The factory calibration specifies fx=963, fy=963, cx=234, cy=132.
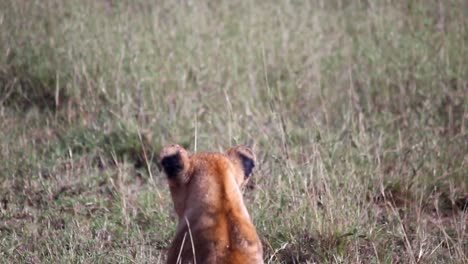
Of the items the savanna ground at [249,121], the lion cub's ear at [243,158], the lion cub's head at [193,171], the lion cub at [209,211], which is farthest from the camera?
the savanna ground at [249,121]

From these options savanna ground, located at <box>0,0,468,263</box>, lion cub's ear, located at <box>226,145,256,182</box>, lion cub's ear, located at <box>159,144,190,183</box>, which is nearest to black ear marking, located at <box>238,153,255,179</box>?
lion cub's ear, located at <box>226,145,256,182</box>

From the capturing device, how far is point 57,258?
18.7ft

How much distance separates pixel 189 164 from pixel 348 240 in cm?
206

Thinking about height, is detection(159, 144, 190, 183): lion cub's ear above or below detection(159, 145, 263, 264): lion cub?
above

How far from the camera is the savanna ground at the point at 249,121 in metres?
6.21

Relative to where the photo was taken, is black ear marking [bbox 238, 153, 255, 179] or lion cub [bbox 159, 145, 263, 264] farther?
black ear marking [bbox 238, 153, 255, 179]

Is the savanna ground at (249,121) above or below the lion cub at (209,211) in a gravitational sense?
below

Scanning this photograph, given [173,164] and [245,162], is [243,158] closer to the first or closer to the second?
[245,162]

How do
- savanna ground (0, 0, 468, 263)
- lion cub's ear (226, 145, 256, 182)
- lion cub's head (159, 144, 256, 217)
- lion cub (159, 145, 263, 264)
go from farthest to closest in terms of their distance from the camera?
savanna ground (0, 0, 468, 263), lion cub's ear (226, 145, 256, 182), lion cub's head (159, 144, 256, 217), lion cub (159, 145, 263, 264)

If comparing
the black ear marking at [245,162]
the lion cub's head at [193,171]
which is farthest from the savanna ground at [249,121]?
the lion cub's head at [193,171]


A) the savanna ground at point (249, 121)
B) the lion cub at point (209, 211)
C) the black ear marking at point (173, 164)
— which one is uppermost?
the black ear marking at point (173, 164)

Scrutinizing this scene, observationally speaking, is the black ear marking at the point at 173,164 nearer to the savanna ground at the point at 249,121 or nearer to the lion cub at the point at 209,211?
the lion cub at the point at 209,211

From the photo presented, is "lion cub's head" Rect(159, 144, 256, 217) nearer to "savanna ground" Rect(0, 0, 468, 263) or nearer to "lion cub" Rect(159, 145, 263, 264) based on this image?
"lion cub" Rect(159, 145, 263, 264)

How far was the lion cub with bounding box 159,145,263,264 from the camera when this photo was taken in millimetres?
4066
